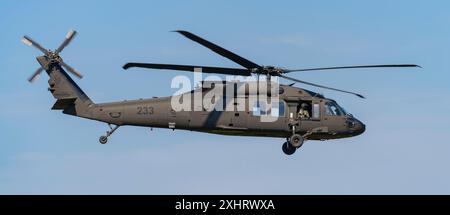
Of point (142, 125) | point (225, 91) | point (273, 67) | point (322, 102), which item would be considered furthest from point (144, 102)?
point (322, 102)

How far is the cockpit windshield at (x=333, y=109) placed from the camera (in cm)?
4416

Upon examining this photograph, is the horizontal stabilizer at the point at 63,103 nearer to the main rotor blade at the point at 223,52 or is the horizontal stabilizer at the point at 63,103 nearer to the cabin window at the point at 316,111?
the main rotor blade at the point at 223,52

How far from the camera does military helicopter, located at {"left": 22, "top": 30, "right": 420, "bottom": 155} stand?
137 ft

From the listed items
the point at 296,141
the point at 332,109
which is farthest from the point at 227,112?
the point at 332,109

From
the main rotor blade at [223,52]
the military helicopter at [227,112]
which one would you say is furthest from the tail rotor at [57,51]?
the main rotor blade at [223,52]

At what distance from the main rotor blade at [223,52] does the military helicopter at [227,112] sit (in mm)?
165

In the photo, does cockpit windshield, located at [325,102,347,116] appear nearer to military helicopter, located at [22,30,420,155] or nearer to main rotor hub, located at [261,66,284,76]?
military helicopter, located at [22,30,420,155]

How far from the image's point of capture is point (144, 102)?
41.8m

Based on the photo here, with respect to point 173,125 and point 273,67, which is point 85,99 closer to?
point 173,125

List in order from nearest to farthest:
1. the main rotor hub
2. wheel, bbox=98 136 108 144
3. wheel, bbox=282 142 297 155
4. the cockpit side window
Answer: the main rotor hub
wheel, bbox=98 136 108 144
wheel, bbox=282 142 297 155
the cockpit side window

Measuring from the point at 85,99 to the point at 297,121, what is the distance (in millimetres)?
11398

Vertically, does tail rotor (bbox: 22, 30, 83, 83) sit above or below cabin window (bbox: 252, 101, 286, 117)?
above

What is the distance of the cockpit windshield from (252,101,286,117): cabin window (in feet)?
9.06

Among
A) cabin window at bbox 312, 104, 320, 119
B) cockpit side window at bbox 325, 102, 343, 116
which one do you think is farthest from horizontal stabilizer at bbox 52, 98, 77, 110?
cockpit side window at bbox 325, 102, 343, 116
